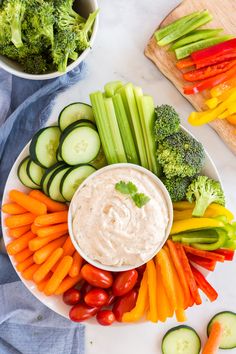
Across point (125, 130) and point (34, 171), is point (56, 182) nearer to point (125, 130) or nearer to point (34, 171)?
point (34, 171)

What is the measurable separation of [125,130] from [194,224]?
1.47 ft

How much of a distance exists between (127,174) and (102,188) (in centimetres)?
11

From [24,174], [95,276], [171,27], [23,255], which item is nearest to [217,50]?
[171,27]

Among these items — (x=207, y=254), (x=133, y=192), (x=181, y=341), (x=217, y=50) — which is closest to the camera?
(x=133, y=192)

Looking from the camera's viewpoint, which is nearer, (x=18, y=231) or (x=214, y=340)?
(x=18, y=231)

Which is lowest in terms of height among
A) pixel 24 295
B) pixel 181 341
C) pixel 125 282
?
pixel 181 341

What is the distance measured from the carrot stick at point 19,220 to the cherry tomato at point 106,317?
1.50 feet

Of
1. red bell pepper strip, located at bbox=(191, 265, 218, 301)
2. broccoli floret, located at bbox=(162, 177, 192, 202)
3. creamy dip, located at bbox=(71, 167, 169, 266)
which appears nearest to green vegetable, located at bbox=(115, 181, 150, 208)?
creamy dip, located at bbox=(71, 167, 169, 266)

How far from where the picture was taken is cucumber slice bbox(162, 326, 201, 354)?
7.24ft

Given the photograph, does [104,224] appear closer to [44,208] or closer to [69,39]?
[44,208]

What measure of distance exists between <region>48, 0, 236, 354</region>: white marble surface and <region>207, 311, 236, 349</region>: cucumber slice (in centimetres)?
3

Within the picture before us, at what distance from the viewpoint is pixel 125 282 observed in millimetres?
1980

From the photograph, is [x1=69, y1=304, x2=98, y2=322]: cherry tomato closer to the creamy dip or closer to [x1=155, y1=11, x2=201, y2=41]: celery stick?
the creamy dip

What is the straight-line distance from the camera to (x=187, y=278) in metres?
1.96
